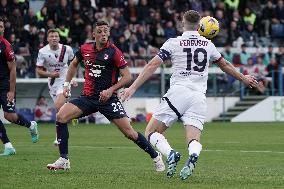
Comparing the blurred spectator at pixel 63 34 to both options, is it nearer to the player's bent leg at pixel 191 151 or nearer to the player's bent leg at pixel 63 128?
the player's bent leg at pixel 63 128

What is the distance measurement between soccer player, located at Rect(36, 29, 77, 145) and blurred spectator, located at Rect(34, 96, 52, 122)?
1301 cm

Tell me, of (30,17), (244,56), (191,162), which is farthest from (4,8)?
(191,162)

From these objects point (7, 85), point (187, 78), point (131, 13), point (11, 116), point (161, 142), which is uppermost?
point (131, 13)

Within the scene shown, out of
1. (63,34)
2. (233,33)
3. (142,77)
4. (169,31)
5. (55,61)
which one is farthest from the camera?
(233,33)

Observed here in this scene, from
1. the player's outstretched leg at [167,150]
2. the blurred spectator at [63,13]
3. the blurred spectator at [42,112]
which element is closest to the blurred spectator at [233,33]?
the blurred spectator at [63,13]

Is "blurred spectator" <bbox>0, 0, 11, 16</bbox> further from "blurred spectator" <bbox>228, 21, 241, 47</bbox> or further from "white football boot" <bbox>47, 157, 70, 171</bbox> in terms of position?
"white football boot" <bbox>47, 157, 70, 171</bbox>

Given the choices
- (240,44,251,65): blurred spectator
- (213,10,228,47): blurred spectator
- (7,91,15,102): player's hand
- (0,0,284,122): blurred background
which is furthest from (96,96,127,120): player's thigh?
(213,10,228,47): blurred spectator

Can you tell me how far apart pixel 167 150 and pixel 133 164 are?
115 inches

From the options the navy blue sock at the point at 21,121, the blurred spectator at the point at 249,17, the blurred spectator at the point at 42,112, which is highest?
the blurred spectator at the point at 249,17

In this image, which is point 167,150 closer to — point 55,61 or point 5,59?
point 5,59

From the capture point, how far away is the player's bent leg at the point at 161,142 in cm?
1250

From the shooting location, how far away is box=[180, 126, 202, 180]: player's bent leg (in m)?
12.1

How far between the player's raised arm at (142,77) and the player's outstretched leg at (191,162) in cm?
108

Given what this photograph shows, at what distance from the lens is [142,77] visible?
1257 centimetres
